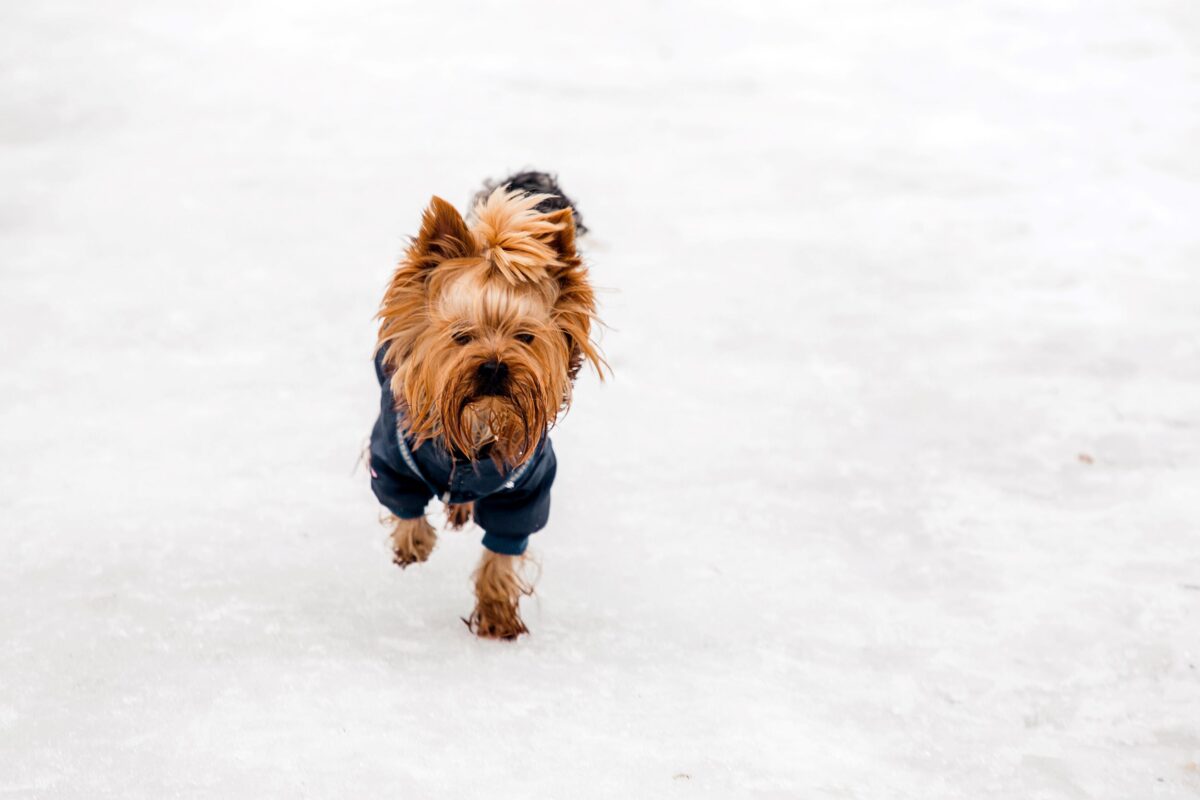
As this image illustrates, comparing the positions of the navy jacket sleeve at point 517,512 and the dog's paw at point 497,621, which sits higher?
the navy jacket sleeve at point 517,512

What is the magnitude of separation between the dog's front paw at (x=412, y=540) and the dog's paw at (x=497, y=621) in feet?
1.07

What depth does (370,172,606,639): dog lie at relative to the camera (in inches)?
128

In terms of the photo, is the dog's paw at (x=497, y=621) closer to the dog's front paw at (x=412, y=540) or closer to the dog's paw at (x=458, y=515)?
the dog's front paw at (x=412, y=540)

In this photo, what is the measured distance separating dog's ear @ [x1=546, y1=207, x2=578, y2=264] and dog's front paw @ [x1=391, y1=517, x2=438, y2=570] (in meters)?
1.05

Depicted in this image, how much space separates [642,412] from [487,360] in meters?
2.04

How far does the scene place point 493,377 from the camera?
329 cm

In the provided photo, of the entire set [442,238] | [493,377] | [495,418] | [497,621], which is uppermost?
[442,238]

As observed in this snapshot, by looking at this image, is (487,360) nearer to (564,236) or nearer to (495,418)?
(495,418)

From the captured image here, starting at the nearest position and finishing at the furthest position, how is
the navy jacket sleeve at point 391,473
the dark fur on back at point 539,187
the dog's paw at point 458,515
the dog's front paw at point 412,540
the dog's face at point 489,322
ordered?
the dog's face at point 489,322
the navy jacket sleeve at point 391,473
the dog's front paw at point 412,540
the dog's paw at point 458,515
the dark fur on back at point 539,187

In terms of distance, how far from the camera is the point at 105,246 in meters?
6.27

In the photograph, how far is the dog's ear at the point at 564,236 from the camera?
10.9 feet

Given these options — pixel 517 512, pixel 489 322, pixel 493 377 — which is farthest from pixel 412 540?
pixel 489 322

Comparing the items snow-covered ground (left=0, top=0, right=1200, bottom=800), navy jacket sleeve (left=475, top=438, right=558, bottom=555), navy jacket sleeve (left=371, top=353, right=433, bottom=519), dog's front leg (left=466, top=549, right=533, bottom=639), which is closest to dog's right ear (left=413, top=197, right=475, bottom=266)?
navy jacket sleeve (left=371, top=353, right=433, bottom=519)

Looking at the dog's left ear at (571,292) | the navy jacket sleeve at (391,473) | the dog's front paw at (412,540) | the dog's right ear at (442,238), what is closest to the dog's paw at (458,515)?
the dog's front paw at (412,540)
